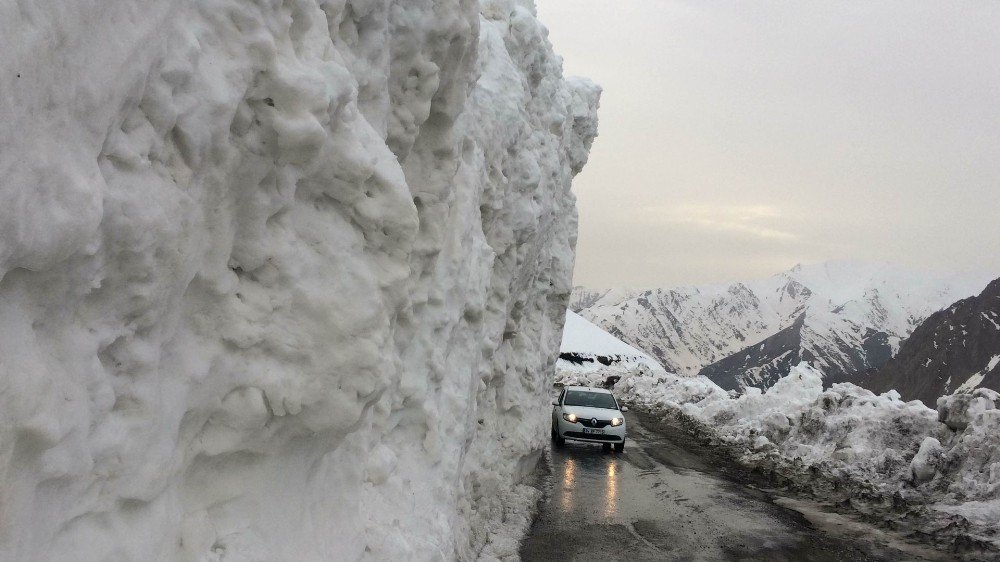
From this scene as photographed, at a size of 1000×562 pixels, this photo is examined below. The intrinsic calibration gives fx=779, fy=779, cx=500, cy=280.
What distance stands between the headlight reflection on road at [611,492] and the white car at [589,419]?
1121 mm

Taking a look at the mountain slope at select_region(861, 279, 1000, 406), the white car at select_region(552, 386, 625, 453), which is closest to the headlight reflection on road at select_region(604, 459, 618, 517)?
the white car at select_region(552, 386, 625, 453)

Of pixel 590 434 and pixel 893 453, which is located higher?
pixel 893 453

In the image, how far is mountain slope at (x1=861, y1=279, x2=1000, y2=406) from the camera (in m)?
134

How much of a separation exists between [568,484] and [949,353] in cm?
14986

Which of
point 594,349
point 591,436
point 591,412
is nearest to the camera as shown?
point 591,436

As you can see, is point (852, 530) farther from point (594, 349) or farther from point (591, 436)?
point (594, 349)

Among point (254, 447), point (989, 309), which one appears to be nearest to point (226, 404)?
point (254, 447)

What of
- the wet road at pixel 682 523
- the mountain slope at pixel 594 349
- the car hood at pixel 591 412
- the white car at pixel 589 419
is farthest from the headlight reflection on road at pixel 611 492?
the mountain slope at pixel 594 349

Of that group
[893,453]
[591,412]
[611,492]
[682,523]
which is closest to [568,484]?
[611,492]

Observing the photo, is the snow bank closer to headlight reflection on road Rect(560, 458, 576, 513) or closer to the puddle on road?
the puddle on road

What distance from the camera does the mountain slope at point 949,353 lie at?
5261 inches

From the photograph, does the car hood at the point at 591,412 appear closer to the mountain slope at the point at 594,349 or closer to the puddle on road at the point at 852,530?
the puddle on road at the point at 852,530

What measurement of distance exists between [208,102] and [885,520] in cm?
1151

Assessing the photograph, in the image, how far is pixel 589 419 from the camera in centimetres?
1783
